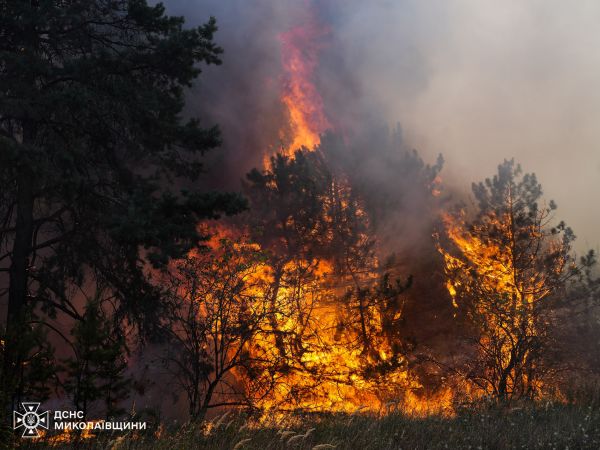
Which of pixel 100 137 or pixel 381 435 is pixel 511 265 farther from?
pixel 100 137

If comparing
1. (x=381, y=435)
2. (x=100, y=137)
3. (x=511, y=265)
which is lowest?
(x=381, y=435)

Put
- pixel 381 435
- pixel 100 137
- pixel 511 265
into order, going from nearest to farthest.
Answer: pixel 381 435 → pixel 100 137 → pixel 511 265

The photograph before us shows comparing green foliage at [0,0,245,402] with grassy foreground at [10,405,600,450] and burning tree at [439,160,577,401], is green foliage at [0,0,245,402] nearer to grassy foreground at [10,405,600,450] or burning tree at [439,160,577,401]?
grassy foreground at [10,405,600,450]

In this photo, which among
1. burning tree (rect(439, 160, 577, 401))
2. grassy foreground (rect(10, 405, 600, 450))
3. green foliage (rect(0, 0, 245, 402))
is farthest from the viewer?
burning tree (rect(439, 160, 577, 401))

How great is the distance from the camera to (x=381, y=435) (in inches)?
266

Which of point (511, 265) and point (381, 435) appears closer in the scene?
point (381, 435)

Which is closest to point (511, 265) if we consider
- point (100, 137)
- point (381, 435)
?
point (381, 435)

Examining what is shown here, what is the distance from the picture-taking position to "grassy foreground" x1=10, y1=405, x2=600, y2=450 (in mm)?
6008

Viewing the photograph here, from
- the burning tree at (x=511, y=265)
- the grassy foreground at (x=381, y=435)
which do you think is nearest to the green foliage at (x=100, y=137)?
the grassy foreground at (x=381, y=435)

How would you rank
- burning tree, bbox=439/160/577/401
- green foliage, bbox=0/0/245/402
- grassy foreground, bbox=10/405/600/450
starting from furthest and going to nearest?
burning tree, bbox=439/160/577/401 < green foliage, bbox=0/0/245/402 < grassy foreground, bbox=10/405/600/450

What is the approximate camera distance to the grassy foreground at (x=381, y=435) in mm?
6008

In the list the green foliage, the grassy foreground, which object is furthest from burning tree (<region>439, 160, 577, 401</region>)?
the green foliage

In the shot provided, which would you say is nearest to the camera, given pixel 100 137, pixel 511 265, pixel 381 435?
pixel 381 435

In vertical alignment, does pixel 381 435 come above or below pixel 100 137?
below
